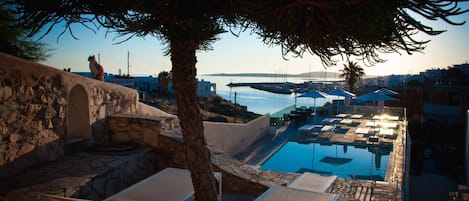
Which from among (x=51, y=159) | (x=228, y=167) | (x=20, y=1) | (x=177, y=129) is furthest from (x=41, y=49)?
(x=20, y=1)

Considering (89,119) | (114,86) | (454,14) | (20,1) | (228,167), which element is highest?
(20,1)

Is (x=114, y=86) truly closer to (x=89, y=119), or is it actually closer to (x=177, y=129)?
(x=89, y=119)

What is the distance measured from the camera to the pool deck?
7.03 m

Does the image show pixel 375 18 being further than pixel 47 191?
No

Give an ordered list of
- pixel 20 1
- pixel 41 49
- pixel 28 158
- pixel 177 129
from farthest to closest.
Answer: pixel 177 129 < pixel 41 49 < pixel 28 158 < pixel 20 1

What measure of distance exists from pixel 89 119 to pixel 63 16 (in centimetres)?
476

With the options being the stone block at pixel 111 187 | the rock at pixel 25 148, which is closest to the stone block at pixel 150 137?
the stone block at pixel 111 187

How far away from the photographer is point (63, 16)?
2369mm

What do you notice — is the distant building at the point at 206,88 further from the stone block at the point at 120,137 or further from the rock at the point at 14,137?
the rock at the point at 14,137

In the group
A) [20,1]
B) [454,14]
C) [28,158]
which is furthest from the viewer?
[28,158]

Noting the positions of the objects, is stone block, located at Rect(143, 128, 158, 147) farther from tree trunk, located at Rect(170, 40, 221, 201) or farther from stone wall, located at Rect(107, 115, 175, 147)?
tree trunk, located at Rect(170, 40, 221, 201)

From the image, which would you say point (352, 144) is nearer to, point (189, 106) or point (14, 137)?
point (14, 137)

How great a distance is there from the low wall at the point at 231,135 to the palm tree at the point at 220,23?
24.3ft

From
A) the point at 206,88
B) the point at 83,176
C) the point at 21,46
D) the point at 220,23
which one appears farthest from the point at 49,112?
the point at 206,88
